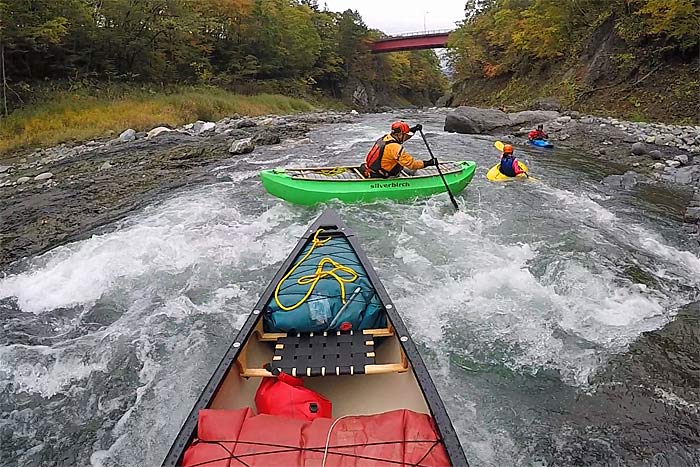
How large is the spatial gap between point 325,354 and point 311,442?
3.45ft

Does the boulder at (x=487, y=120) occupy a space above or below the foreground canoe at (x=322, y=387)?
below

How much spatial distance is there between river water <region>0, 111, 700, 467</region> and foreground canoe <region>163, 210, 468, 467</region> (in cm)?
89

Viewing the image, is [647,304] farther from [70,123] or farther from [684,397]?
[70,123]

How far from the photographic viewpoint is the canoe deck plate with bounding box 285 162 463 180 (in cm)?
830

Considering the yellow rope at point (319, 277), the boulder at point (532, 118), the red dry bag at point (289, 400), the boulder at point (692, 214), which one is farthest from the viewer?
the boulder at point (532, 118)

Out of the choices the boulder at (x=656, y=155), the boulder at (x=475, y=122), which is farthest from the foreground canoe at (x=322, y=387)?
the boulder at (x=475, y=122)

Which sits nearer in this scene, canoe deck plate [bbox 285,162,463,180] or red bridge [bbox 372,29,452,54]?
A: canoe deck plate [bbox 285,162,463,180]

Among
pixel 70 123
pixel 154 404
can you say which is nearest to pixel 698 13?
pixel 154 404

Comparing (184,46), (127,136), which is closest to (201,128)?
(127,136)

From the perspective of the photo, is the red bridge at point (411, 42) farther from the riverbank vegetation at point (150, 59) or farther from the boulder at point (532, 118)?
the boulder at point (532, 118)

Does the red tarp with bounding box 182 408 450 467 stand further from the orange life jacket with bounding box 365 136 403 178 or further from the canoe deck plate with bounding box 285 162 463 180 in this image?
the orange life jacket with bounding box 365 136 403 178

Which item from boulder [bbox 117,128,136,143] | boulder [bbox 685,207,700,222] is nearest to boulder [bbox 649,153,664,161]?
boulder [bbox 685,207,700,222]

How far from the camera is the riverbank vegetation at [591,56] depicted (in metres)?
14.4

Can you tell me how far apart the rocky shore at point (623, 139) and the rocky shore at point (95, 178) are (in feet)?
23.3
